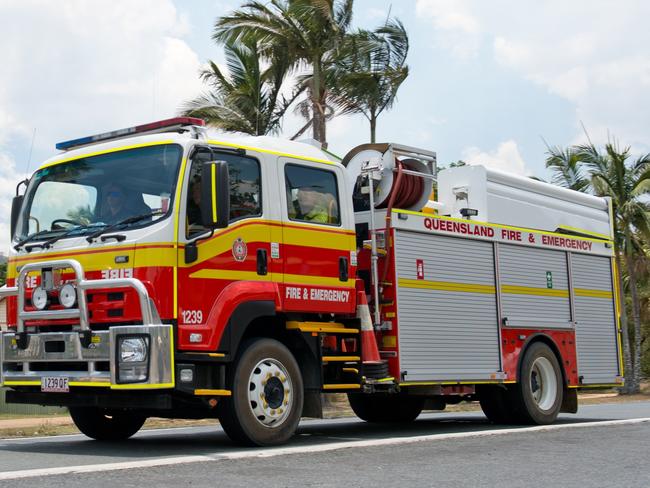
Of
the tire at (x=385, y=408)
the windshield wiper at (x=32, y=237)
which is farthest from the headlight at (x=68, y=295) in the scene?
the tire at (x=385, y=408)

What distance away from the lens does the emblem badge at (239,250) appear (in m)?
9.15

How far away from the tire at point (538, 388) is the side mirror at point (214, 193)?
575 centimetres

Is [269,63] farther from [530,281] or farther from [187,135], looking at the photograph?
[187,135]

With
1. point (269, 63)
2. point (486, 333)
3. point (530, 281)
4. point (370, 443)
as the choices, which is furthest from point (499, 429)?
point (269, 63)

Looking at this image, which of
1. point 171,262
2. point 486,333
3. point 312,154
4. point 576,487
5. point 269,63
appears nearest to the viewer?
point 576,487

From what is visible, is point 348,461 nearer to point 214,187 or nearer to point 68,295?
point 214,187

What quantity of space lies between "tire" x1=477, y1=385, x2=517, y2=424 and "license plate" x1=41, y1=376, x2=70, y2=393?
240 inches

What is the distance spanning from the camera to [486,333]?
12.3 metres

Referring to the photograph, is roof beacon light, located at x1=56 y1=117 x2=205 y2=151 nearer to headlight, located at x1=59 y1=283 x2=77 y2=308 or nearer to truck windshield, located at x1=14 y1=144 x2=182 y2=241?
truck windshield, located at x1=14 y1=144 x2=182 y2=241

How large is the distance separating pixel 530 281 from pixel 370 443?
178 inches

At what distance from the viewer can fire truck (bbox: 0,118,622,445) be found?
8664 mm

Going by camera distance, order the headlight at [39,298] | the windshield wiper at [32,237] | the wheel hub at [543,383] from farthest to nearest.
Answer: the wheel hub at [543,383] → the windshield wiper at [32,237] → the headlight at [39,298]

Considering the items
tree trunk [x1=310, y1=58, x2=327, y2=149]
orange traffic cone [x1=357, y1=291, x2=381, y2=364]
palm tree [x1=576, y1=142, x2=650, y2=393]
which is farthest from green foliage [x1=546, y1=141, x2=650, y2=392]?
orange traffic cone [x1=357, y1=291, x2=381, y2=364]

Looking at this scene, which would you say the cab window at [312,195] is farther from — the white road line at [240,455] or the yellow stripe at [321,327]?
the white road line at [240,455]
